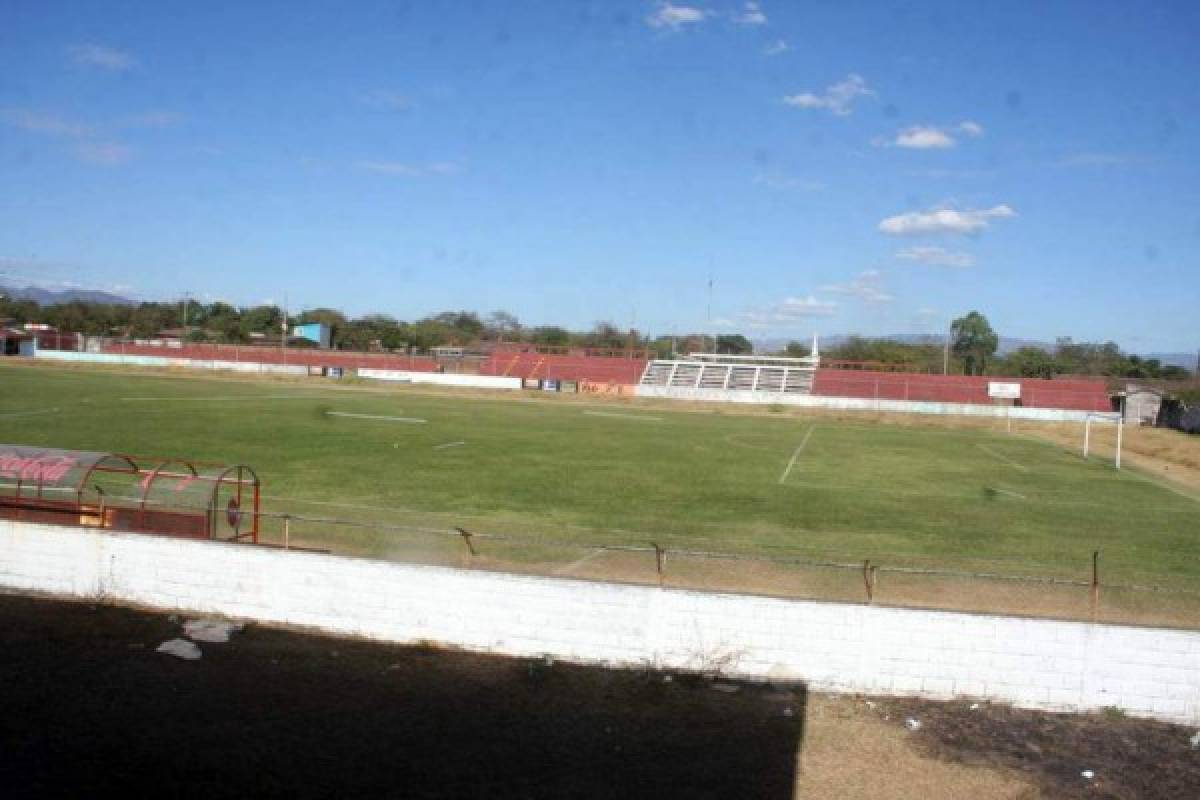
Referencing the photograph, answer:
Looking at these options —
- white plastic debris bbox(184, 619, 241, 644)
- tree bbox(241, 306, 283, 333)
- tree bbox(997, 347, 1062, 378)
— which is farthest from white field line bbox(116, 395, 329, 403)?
tree bbox(241, 306, 283, 333)

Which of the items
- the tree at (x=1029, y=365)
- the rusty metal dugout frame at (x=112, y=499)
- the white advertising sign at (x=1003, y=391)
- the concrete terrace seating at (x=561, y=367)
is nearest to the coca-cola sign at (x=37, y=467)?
the rusty metal dugout frame at (x=112, y=499)

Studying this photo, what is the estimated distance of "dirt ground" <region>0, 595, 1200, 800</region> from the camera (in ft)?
28.3

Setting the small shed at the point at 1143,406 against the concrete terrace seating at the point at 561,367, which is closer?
the small shed at the point at 1143,406

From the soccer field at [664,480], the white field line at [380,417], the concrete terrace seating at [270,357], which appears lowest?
the soccer field at [664,480]

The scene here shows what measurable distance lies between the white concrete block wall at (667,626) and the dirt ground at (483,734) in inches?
11.0

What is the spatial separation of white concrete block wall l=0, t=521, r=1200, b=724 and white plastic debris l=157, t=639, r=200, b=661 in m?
1.20

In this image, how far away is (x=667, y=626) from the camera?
11.6m

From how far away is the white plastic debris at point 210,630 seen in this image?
12.2m

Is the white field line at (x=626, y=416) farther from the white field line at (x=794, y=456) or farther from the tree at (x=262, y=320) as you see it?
the tree at (x=262, y=320)

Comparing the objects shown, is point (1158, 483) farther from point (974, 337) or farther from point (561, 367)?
point (974, 337)

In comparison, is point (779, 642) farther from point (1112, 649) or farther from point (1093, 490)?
point (1093, 490)

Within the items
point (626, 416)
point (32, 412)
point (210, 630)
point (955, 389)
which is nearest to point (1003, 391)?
point (955, 389)

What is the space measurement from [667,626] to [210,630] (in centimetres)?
574

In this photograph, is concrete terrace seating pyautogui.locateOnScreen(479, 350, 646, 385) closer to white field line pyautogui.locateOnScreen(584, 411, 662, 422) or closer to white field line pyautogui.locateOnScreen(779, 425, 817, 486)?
white field line pyautogui.locateOnScreen(584, 411, 662, 422)
